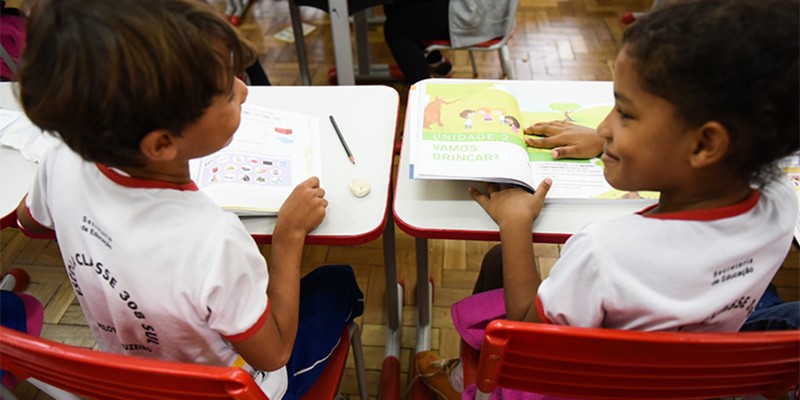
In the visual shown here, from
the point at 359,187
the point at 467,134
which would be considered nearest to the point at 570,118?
the point at 467,134

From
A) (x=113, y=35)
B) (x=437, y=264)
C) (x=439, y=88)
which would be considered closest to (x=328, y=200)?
(x=439, y=88)

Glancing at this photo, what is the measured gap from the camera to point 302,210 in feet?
2.89

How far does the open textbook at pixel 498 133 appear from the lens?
917 millimetres

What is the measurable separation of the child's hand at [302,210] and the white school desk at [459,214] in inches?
5.1

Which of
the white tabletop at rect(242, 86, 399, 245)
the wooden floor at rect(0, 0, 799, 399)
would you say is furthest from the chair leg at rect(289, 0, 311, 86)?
the white tabletop at rect(242, 86, 399, 245)

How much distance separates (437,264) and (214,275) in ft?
4.03

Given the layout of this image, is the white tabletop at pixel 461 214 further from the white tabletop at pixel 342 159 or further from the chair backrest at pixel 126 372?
the chair backrest at pixel 126 372

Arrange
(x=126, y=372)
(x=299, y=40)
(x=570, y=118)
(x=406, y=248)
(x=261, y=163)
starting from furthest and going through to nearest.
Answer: (x=299, y=40) → (x=406, y=248) → (x=570, y=118) → (x=261, y=163) → (x=126, y=372)

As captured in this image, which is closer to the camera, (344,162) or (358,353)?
(344,162)

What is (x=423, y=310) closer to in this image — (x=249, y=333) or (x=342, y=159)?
(x=342, y=159)

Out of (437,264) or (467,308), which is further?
(437,264)

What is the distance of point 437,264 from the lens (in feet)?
5.97

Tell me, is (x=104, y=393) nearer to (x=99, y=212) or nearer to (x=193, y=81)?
(x=99, y=212)

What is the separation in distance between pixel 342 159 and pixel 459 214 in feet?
0.85
